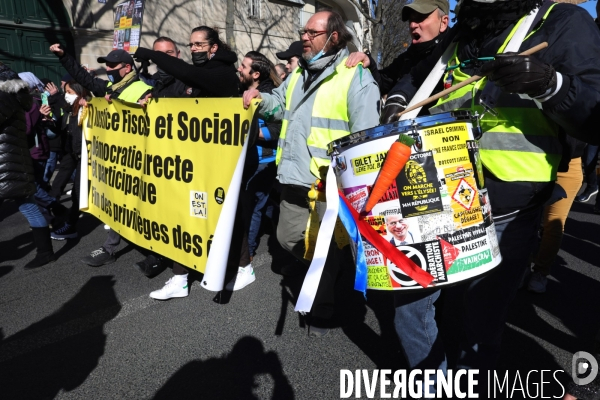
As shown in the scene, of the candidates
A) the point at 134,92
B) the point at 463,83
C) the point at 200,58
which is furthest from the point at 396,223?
the point at 134,92

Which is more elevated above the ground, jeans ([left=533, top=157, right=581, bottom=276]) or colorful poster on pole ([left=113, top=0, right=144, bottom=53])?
colorful poster on pole ([left=113, top=0, right=144, bottom=53])

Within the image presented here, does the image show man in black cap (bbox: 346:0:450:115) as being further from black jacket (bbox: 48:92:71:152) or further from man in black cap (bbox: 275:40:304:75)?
black jacket (bbox: 48:92:71:152)

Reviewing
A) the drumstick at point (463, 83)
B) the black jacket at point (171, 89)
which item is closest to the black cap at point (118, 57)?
the black jacket at point (171, 89)

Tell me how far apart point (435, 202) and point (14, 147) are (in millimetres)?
3903

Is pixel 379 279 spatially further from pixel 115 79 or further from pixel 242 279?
pixel 115 79

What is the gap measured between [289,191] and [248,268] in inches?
47.2

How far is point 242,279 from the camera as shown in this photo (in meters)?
3.97

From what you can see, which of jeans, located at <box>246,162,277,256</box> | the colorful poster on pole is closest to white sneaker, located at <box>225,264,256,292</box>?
jeans, located at <box>246,162,277,256</box>

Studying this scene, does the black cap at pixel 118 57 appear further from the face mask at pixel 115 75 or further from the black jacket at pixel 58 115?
the black jacket at pixel 58 115

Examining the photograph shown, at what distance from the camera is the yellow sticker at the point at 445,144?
62.1 inches

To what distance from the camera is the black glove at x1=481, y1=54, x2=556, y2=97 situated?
146 centimetres

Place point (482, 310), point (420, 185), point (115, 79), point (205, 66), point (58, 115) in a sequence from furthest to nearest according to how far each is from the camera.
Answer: point (58, 115) → point (115, 79) → point (205, 66) → point (482, 310) → point (420, 185)

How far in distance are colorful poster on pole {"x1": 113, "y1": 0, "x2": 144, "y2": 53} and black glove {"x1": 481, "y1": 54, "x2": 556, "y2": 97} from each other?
8.91 m

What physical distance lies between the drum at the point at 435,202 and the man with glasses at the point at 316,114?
2.72ft
